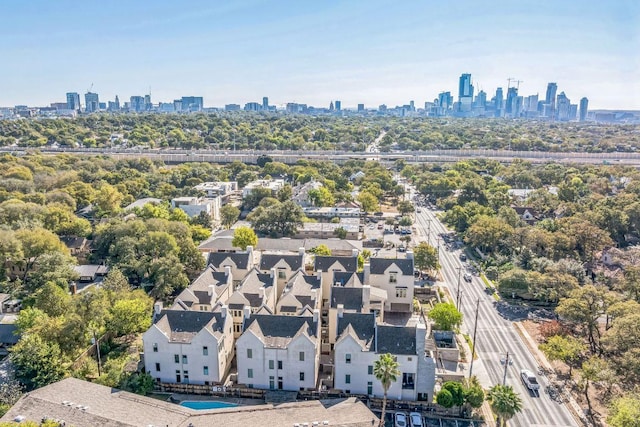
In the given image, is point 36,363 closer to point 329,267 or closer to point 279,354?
point 279,354

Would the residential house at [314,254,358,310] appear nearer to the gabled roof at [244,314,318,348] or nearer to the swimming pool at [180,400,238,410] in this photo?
the gabled roof at [244,314,318,348]

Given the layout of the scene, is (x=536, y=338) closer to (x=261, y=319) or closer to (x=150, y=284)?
(x=261, y=319)

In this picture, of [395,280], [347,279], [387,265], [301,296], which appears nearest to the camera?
[301,296]

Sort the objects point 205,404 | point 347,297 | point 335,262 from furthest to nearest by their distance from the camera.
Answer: point 335,262 → point 347,297 → point 205,404

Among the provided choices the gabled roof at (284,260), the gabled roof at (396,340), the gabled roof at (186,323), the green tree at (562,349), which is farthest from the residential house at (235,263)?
the green tree at (562,349)

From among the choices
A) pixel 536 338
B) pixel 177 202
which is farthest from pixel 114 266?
pixel 536 338

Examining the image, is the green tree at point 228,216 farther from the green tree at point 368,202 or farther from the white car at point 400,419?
the white car at point 400,419

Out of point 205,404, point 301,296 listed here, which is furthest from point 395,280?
Result: point 205,404
